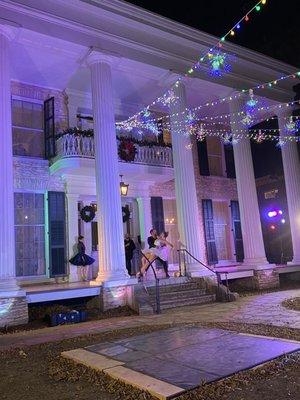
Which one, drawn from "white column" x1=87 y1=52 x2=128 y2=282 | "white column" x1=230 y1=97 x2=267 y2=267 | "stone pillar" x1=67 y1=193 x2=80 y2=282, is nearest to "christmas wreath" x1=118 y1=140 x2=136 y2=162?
"stone pillar" x1=67 y1=193 x2=80 y2=282

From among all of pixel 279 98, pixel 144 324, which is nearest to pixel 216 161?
pixel 279 98

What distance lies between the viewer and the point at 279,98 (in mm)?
15555

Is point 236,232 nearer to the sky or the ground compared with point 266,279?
nearer to the sky

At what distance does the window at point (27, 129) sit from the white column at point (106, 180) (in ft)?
9.64

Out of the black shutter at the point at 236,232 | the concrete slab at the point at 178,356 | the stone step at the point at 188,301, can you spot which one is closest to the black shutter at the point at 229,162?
the black shutter at the point at 236,232

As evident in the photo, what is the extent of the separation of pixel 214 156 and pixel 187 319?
10369 mm

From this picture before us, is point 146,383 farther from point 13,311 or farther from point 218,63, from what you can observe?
point 218,63

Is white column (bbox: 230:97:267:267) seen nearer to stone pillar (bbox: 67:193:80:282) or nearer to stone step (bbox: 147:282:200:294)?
stone step (bbox: 147:282:200:294)

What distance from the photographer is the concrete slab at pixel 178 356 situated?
4.00 metres

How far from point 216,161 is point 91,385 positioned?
554 inches

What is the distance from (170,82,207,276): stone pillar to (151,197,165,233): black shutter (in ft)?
8.82

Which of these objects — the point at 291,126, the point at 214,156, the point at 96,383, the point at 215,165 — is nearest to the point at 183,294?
the point at 96,383

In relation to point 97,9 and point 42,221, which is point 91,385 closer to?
point 42,221

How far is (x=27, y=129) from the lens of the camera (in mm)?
12625
